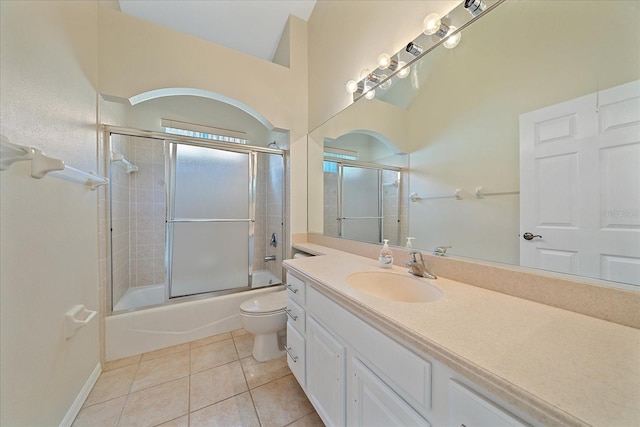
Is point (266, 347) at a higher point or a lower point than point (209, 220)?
lower

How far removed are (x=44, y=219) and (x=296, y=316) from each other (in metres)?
1.33

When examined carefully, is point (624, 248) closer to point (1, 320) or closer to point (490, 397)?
point (490, 397)

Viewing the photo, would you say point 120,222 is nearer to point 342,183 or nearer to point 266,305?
point 266,305

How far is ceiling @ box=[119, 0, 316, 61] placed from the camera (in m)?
2.08

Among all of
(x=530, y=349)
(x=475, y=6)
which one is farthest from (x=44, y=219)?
(x=475, y=6)

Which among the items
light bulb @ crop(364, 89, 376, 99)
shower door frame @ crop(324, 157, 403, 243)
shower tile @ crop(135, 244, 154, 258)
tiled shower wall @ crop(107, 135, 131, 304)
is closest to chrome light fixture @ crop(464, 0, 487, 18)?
light bulb @ crop(364, 89, 376, 99)

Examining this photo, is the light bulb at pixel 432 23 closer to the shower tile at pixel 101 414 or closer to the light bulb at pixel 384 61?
the light bulb at pixel 384 61

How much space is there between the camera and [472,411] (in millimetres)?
510

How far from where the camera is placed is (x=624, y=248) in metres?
0.72

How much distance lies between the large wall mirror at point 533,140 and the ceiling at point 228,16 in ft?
5.95

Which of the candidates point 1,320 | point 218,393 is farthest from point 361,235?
point 1,320

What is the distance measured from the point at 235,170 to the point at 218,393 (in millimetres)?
1980

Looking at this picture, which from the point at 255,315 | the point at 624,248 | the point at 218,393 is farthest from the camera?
the point at 255,315

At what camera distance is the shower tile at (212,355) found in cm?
170
